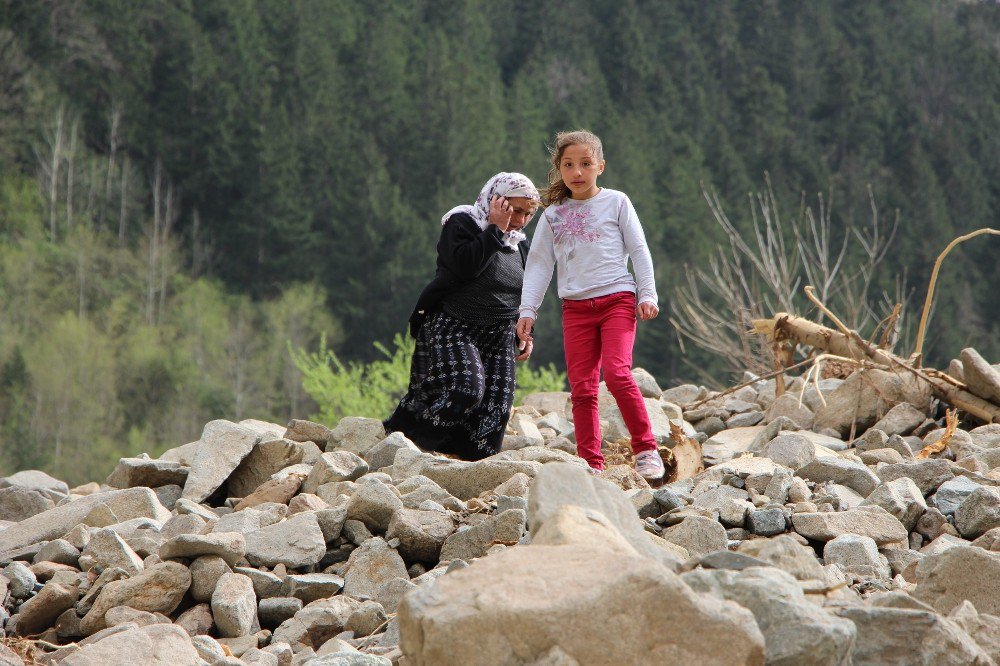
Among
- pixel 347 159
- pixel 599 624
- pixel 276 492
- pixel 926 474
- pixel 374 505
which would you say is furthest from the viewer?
pixel 347 159

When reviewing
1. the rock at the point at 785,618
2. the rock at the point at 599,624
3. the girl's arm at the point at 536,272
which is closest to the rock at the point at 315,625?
the rock at the point at 599,624

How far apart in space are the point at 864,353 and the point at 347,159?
134ft

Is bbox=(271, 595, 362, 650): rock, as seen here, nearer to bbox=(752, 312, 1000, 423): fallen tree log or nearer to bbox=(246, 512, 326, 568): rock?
bbox=(246, 512, 326, 568): rock

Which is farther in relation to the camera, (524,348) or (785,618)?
(524,348)

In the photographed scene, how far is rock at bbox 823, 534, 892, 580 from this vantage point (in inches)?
133

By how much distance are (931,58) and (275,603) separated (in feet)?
172

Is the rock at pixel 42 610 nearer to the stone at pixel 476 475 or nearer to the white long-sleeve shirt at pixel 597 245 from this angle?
the stone at pixel 476 475

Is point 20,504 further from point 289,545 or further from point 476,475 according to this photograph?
point 476,475

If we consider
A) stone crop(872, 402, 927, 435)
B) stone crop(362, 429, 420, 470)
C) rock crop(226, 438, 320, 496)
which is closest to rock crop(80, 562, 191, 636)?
stone crop(362, 429, 420, 470)

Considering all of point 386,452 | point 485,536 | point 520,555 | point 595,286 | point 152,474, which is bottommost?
point 152,474

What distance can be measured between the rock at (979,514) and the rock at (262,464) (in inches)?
105

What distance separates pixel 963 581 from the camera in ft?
9.66

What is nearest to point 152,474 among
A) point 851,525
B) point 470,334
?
point 470,334

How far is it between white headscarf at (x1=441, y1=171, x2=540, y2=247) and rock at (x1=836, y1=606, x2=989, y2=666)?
3158mm
